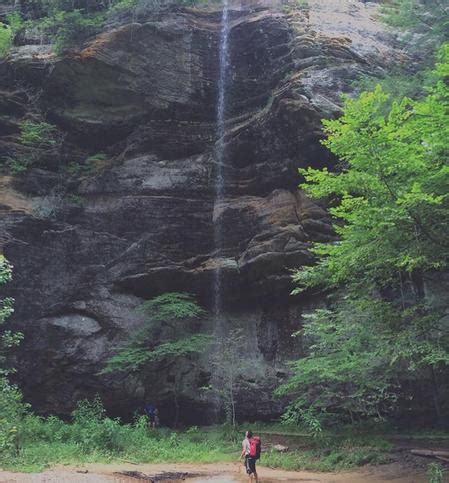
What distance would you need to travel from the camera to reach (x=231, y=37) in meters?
24.1

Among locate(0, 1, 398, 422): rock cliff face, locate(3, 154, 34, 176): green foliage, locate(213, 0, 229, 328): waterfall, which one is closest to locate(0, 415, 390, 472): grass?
locate(0, 1, 398, 422): rock cliff face

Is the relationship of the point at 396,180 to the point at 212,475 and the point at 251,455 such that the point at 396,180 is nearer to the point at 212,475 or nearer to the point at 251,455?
the point at 251,455

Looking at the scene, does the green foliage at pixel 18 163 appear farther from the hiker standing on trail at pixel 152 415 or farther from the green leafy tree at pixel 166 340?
the hiker standing on trail at pixel 152 415

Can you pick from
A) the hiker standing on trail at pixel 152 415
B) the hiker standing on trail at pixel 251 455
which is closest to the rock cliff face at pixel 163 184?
the hiker standing on trail at pixel 152 415

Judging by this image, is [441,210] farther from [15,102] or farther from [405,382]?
[15,102]

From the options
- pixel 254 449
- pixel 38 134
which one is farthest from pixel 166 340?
pixel 38 134

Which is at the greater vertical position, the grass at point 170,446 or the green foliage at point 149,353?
the green foliage at point 149,353

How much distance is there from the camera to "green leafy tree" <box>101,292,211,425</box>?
19.1m

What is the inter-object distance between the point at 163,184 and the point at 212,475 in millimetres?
13673

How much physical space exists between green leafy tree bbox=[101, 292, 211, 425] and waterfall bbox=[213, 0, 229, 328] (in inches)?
47.8

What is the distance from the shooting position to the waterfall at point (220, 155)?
2209 cm

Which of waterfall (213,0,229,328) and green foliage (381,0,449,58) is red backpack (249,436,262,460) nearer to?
waterfall (213,0,229,328)

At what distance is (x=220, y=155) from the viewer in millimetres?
22984

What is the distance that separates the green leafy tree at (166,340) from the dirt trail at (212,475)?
237 inches
